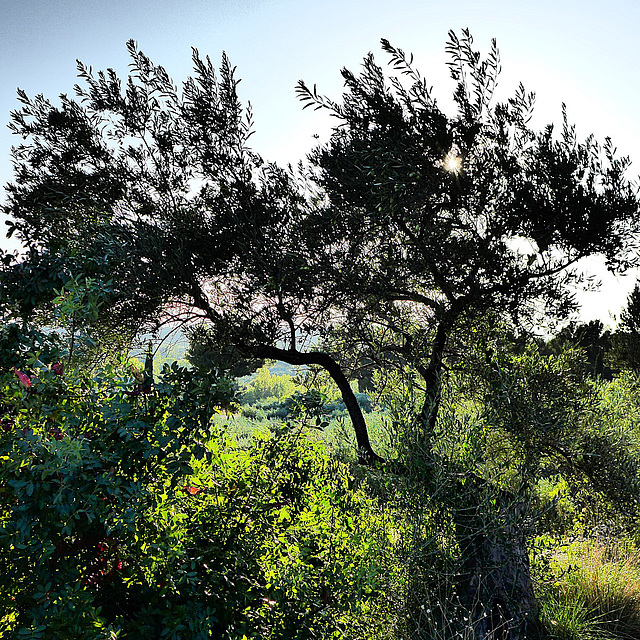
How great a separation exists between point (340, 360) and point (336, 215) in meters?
2.50

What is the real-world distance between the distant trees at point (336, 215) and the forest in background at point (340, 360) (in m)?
0.03

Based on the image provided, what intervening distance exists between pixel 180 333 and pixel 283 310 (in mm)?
1653

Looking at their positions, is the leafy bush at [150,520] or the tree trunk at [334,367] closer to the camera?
the leafy bush at [150,520]

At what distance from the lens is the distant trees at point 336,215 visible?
5422 mm

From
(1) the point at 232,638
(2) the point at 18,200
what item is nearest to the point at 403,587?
(1) the point at 232,638

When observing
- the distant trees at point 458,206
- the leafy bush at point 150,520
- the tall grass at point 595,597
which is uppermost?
the distant trees at point 458,206

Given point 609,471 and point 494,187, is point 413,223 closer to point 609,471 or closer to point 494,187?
point 494,187

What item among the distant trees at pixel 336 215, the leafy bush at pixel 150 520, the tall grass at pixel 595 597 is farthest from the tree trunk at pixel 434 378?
the tall grass at pixel 595 597

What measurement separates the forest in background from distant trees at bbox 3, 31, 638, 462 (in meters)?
0.03

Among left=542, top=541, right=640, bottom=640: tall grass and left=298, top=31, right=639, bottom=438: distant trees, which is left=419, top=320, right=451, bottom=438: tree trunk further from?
left=542, top=541, right=640, bottom=640: tall grass

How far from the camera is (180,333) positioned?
6.87 metres

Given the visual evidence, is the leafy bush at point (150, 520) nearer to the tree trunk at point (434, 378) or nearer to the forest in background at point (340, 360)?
the forest in background at point (340, 360)

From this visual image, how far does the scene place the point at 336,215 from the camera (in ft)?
19.2

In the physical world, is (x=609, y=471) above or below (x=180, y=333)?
below
